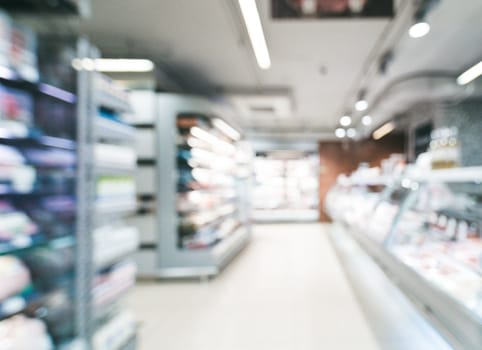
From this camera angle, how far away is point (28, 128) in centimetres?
183

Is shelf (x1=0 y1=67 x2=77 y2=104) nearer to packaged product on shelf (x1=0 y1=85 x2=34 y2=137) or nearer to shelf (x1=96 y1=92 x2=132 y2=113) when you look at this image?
packaged product on shelf (x1=0 y1=85 x2=34 y2=137)

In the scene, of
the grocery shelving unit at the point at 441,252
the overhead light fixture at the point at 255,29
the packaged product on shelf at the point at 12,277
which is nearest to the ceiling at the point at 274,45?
the overhead light fixture at the point at 255,29

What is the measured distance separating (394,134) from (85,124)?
545 inches

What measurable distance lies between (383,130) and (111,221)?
12006 millimetres

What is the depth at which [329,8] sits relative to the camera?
10.2 feet

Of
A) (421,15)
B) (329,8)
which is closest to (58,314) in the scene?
(329,8)

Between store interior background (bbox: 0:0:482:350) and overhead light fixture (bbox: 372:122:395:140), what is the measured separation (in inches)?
73.2

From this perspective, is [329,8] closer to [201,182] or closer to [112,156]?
[112,156]

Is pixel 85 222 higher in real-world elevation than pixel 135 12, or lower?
lower

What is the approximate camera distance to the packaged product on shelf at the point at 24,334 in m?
1.64

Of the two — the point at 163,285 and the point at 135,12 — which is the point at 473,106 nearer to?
the point at 135,12

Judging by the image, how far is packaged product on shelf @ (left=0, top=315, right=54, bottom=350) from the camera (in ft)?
5.37

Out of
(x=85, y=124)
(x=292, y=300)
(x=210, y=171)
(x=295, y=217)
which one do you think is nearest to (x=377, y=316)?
(x=292, y=300)

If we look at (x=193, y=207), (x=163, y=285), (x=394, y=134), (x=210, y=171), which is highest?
(x=394, y=134)
